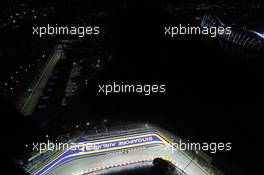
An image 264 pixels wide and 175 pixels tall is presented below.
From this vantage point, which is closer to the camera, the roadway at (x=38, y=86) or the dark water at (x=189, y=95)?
the dark water at (x=189, y=95)

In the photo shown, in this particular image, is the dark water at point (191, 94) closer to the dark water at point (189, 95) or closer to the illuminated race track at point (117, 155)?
the dark water at point (189, 95)

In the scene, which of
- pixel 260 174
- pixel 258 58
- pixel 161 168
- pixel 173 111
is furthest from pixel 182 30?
pixel 161 168

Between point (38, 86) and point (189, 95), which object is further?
point (38, 86)

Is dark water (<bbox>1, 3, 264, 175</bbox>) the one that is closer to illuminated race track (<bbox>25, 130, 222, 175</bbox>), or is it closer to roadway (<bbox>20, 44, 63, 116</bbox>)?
illuminated race track (<bbox>25, 130, 222, 175</bbox>)

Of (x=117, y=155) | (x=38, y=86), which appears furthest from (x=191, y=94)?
(x=38, y=86)

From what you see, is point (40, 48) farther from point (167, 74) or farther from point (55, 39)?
point (167, 74)

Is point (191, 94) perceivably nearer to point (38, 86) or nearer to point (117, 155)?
point (117, 155)

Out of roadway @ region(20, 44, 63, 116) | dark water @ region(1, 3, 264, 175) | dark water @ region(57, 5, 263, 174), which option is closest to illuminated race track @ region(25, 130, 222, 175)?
dark water @ region(1, 3, 264, 175)

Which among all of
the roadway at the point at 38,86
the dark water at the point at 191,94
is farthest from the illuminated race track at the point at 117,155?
the roadway at the point at 38,86
